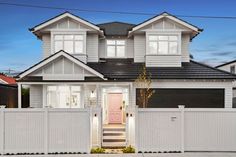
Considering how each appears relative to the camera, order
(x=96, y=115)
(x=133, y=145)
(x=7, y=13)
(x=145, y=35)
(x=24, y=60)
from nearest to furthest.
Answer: (x=133, y=145) < (x=96, y=115) < (x=145, y=35) < (x=7, y=13) < (x=24, y=60)

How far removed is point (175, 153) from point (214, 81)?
836 cm

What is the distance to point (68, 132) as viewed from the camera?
11.7 meters

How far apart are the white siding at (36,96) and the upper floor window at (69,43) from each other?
2723 millimetres

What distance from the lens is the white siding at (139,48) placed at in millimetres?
20609

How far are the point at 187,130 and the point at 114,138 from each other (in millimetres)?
4534

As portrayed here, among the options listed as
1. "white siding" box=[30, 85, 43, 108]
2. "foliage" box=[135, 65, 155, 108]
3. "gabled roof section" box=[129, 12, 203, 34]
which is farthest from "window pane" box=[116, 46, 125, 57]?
"white siding" box=[30, 85, 43, 108]

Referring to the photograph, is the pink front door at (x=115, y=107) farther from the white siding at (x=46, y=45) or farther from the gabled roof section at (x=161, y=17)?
the white siding at (x=46, y=45)

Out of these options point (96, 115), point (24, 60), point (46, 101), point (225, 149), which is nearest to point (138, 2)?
point (46, 101)

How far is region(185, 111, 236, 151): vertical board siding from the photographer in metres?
11.9

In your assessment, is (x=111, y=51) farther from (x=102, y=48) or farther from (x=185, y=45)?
(x=185, y=45)

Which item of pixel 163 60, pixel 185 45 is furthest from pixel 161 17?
pixel 163 60

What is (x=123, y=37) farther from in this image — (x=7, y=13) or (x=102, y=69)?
(x=7, y=13)

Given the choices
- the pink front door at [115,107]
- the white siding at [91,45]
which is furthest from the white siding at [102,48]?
the pink front door at [115,107]

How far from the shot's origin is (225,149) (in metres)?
11.9
